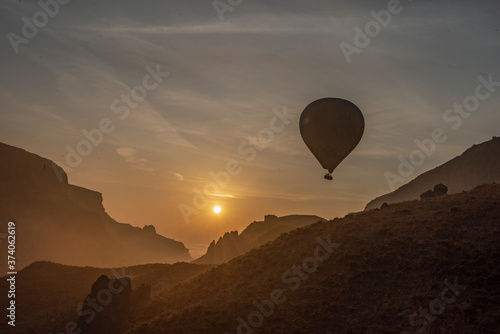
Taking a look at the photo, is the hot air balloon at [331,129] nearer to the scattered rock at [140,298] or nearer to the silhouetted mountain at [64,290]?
the scattered rock at [140,298]

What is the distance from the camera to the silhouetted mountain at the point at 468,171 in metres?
112

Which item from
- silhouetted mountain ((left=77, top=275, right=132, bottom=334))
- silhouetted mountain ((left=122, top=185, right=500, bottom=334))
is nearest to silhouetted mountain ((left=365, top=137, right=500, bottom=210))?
silhouetted mountain ((left=122, top=185, right=500, bottom=334))

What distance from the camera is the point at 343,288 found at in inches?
1055

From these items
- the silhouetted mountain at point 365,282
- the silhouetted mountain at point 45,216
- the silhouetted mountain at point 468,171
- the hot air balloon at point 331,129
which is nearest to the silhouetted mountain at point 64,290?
the silhouetted mountain at point 365,282

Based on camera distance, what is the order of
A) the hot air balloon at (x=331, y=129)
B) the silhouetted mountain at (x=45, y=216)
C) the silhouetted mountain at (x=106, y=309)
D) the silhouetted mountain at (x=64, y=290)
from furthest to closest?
the silhouetted mountain at (x=45, y=216) < the hot air balloon at (x=331, y=129) < the silhouetted mountain at (x=64, y=290) < the silhouetted mountain at (x=106, y=309)

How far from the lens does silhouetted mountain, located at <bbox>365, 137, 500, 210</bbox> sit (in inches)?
4418

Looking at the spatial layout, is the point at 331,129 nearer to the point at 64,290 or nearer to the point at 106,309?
the point at 106,309

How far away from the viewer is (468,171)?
396 ft

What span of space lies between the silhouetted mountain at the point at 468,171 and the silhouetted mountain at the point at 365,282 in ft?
250

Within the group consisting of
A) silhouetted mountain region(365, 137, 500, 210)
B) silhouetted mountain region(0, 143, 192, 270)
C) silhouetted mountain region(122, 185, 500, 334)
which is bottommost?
silhouetted mountain region(122, 185, 500, 334)

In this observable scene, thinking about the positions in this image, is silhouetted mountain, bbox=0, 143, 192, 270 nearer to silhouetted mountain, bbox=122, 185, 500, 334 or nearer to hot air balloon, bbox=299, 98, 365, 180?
silhouetted mountain, bbox=122, 185, 500, 334

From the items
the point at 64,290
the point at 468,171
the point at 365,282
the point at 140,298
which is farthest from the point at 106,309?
the point at 468,171

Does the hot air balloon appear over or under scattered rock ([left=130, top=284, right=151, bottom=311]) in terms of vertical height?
over

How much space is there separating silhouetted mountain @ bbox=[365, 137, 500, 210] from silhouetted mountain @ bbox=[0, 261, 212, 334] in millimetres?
76918
